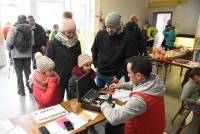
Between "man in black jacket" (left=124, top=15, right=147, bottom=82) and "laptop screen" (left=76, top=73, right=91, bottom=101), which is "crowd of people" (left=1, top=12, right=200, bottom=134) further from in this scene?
"laptop screen" (left=76, top=73, right=91, bottom=101)

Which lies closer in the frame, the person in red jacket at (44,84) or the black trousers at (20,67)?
the person in red jacket at (44,84)

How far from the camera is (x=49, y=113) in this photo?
1762 millimetres

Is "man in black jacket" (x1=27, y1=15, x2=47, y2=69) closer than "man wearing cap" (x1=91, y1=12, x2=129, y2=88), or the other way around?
"man wearing cap" (x1=91, y1=12, x2=129, y2=88)

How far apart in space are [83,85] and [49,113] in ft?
1.31

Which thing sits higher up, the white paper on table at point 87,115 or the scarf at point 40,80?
the scarf at point 40,80

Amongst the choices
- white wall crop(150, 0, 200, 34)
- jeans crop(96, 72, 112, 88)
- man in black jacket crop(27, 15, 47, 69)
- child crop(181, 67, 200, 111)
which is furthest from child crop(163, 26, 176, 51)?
jeans crop(96, 72, 112, 88)

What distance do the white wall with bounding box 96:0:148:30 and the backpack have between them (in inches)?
166

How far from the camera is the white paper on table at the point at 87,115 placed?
1697mm

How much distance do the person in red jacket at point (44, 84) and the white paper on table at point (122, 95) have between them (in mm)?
643

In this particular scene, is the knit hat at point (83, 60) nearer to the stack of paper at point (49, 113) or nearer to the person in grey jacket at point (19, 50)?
the stack of paper at point (49, 113)

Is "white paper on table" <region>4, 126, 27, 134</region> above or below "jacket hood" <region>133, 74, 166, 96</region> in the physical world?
below

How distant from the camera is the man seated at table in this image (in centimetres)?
139

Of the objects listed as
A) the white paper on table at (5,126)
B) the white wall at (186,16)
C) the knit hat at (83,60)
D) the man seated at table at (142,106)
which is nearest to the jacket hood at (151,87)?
the man seated at table at (142,106)

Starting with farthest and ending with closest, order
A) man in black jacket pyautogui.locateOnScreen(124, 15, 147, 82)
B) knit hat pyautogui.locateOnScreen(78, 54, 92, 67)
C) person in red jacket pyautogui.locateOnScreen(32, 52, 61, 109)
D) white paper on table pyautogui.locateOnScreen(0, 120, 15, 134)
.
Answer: man in black jacket pyautogui.locateOnScreen(124, 15, 147, 82), knit hat pyautogui.locateOnScreen(78, 54, 92, 67), person in red jacket pyautogui.locateOnScreen(32, 52, 61, 109), white paper on table pyautogui.locateOnScreen(0, 120, 15, 134)
